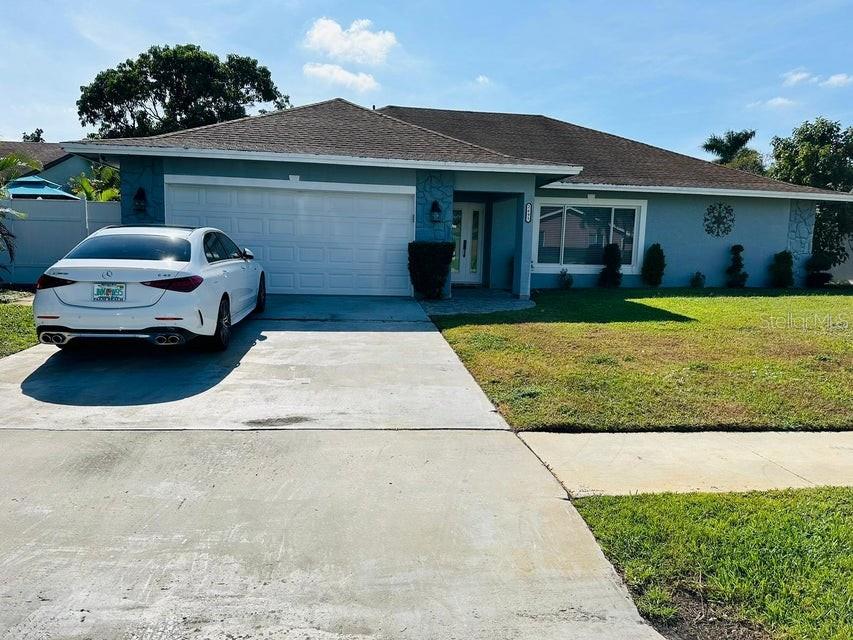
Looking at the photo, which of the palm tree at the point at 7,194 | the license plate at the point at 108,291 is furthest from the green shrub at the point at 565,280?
the palm tree at the point at 7,194

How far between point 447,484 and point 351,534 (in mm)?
887

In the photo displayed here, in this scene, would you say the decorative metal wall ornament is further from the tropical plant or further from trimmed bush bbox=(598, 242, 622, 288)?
the tropical plant

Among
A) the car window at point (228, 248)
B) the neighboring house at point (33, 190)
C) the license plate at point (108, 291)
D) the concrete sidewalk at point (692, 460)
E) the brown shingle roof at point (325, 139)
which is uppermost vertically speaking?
the brown shingle roof at point (325, 139)

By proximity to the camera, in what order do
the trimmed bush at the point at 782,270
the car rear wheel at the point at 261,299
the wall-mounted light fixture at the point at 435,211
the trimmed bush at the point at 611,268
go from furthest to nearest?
the trimmed bush at the point at 782,270
the trimmed bush at the point at 611,268
the wall-mounted light fixture at the point at 435,211
the car rear wheel at the point at 261,299

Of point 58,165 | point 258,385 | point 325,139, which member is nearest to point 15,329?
point 258,385

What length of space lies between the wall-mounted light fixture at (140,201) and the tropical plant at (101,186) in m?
2.95

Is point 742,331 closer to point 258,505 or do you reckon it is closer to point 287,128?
point 258,505

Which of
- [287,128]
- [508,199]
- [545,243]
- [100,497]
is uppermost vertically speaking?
[287,128]

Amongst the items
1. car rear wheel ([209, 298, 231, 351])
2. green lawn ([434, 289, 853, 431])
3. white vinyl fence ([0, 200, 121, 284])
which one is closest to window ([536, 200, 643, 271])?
green lawn ([434, 289, 853, 431])

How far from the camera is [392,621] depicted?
268 cm

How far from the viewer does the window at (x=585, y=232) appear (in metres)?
16.6

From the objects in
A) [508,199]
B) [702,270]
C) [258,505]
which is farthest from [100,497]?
[702,270]

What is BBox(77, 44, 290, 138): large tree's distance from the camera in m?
37.9

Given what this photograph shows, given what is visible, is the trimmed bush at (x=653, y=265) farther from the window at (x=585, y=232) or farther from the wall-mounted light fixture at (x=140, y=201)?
the wall-mounted light fixture at (x=140, y=201)
